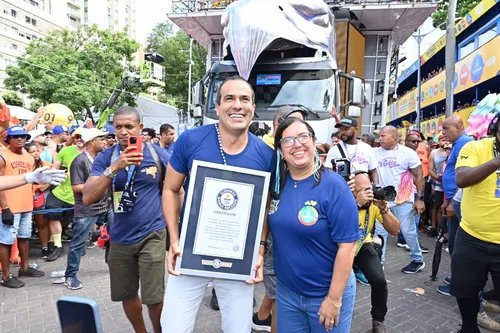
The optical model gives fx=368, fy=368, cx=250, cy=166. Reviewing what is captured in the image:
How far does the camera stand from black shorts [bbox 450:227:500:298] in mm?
2906

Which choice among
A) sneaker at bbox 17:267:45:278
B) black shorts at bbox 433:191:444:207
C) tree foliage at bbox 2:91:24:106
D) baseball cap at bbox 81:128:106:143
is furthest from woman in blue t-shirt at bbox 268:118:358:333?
tree foliage at bbox 2:91:24:106

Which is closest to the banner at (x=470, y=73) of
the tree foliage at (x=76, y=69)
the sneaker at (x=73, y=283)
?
the sneaker at (x=73, y=283)

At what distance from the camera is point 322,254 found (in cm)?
198

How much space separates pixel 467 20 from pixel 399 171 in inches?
701

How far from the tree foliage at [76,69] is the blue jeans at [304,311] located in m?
24.1

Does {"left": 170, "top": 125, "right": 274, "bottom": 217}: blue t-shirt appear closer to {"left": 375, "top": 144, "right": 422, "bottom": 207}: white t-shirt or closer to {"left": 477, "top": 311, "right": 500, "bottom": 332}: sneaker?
{"left": 477, "top": 311, "right": 500, "bottom": 332}: sneaker

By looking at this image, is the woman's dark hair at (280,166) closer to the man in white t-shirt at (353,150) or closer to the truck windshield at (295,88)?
the man in white t-shirt at (353,150)

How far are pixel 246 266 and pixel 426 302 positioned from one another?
318 centimetres

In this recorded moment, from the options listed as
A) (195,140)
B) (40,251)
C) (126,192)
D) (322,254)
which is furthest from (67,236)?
(322,254)

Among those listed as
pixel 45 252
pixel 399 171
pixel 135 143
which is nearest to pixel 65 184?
pixel 45 252

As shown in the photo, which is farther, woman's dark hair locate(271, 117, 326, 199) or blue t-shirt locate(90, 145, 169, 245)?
blue t-shirt locate(90, 145, 169, 245)

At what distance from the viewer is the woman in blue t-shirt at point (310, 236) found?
193 cm

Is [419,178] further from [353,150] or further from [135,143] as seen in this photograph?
[135,143]

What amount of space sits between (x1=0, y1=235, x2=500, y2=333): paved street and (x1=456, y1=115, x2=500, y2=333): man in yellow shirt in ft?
2.76
